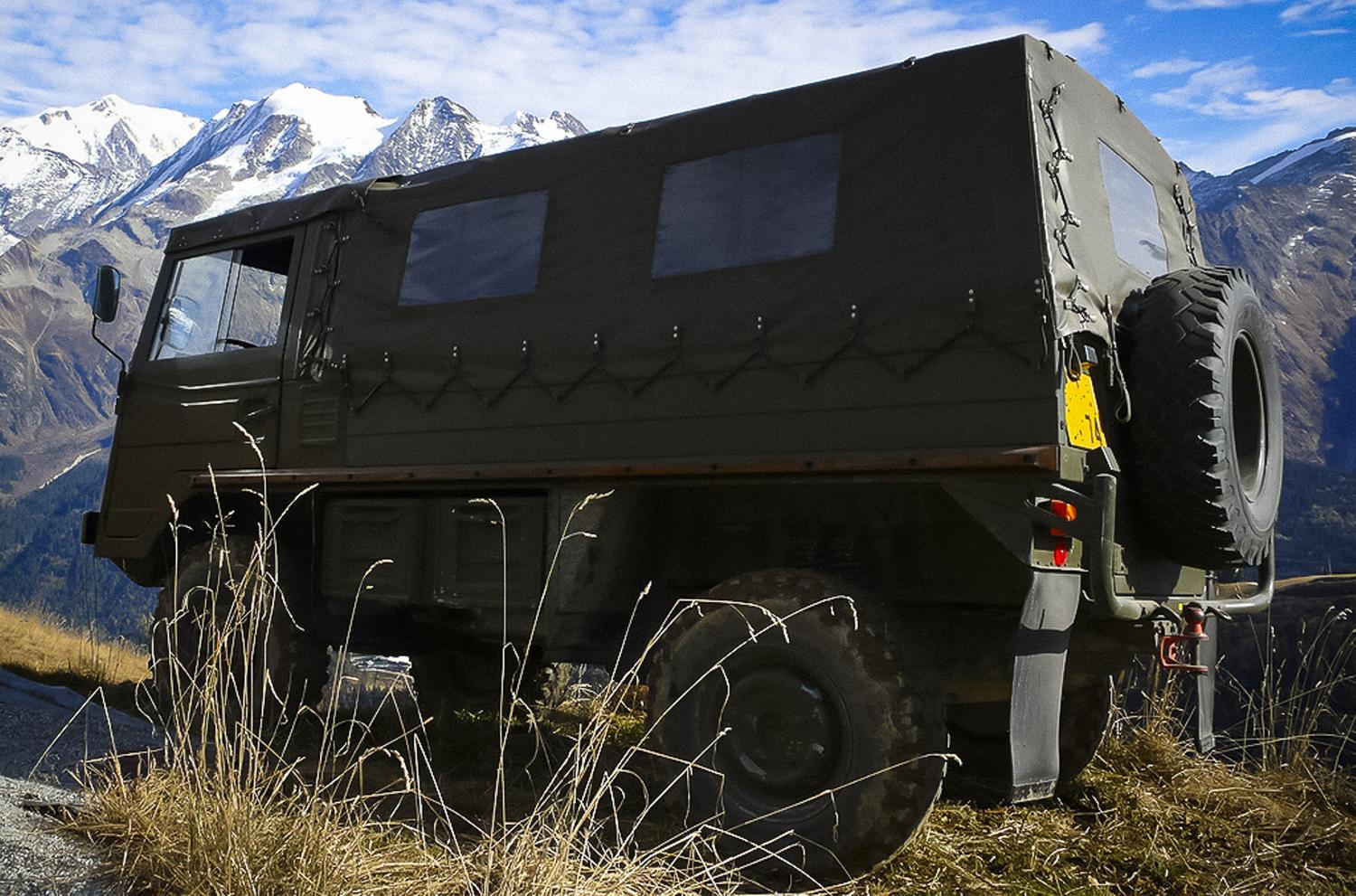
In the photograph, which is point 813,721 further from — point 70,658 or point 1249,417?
point 70,658

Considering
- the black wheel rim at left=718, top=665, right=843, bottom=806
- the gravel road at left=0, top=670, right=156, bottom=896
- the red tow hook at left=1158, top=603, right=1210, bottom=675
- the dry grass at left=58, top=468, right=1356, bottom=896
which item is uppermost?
the red tow hook at left=1158, top=603, right=1210, bottom=675

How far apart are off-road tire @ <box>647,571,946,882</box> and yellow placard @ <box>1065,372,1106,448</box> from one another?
90 cm

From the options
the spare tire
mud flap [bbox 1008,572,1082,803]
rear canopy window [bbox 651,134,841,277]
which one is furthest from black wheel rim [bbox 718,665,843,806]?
rear canopy window [bbox 651,134,841,277]

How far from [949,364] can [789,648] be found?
1143 mm

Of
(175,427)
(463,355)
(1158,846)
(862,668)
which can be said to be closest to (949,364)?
(862,668)

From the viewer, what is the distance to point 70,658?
30.8ft

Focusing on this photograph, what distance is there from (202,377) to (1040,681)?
16.2 feet

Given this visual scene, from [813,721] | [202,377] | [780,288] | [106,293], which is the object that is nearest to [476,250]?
[780,288]

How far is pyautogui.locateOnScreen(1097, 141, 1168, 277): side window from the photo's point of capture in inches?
190

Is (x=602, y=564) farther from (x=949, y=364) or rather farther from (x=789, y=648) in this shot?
(x=949, y=364)

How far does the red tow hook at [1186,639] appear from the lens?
159 inches

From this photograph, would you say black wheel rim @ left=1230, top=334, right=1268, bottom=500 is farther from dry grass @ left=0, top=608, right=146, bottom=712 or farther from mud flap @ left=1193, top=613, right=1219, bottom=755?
dry grass @ left=0, top=608, right=146, bottom=712

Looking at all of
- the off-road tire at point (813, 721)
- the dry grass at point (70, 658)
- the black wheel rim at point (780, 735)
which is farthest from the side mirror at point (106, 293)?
the black wheel rim at point (780, 735)

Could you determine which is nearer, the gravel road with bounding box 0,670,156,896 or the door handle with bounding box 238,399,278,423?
the gravel road with bounding box 0,670,156,896
